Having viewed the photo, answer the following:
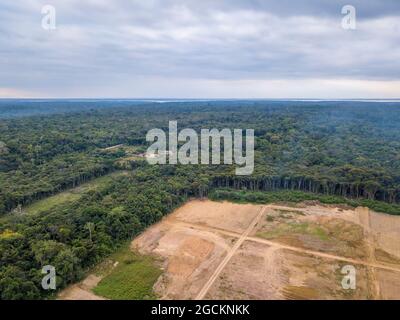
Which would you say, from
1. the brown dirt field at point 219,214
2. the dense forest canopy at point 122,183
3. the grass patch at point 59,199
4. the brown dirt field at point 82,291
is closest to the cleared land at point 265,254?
the brown dirt field at point 219,214

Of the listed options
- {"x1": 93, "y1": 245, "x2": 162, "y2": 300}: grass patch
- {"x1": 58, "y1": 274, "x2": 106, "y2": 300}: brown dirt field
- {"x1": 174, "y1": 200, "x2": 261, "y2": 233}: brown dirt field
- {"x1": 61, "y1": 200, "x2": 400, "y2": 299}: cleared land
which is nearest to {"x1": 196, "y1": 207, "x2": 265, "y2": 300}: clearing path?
{"x1": 61, "y1": 200, "x2": 400, "y2": 299}: cleared land

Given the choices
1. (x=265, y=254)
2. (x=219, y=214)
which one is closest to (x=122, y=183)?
(x=219, y=214)

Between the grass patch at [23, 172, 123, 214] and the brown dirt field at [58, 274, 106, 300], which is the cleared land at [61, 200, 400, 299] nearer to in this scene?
the brown dirt field at [58, 274, 106, 300]

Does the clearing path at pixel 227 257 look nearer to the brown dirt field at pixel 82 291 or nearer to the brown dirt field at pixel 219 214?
the brown dirt field at pixel 219 214

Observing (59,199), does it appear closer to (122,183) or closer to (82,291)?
(122,183)

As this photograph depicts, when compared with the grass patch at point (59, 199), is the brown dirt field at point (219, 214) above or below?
below
